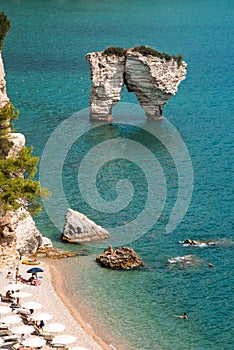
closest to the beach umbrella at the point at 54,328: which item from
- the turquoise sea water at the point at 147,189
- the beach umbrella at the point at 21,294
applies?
the beach umbrella at the point at 21,294

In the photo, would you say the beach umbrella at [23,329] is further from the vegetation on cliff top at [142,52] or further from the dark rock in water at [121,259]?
the vegetation on cliff top at [142,52]

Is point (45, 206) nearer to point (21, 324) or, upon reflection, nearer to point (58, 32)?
point (21, 324)

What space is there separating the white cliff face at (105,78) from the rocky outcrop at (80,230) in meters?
36.6

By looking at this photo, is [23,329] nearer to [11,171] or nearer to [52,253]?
[11,171]

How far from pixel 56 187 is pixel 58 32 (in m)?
101

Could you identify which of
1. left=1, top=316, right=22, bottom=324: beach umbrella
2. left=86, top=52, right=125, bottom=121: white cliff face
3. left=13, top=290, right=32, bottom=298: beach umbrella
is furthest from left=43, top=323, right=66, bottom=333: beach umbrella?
left=86, top=52, right=125, bottom=121: white cliff face

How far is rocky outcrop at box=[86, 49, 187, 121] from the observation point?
10988 cm

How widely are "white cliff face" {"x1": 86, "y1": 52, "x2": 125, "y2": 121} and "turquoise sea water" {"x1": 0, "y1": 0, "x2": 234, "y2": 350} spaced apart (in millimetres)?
3380

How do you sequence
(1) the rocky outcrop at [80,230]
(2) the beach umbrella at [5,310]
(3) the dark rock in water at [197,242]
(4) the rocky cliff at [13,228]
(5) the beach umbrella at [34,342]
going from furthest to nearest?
(1) the rocky outcrop at [80,230] < (3) the dark rock in water at [197,242] < (4) the rocky cliff at [13,228] < (2) the beach umbrella at [5,310] < (5) the beach umbrella at [34,342]

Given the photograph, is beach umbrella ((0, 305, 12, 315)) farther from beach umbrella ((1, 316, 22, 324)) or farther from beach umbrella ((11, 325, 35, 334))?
beach umbrella ((11, 325, 35, 334))

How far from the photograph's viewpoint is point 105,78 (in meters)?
111

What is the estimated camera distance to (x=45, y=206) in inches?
3307

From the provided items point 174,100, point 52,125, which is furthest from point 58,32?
point 52,125

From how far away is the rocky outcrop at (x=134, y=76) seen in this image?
109875mm
